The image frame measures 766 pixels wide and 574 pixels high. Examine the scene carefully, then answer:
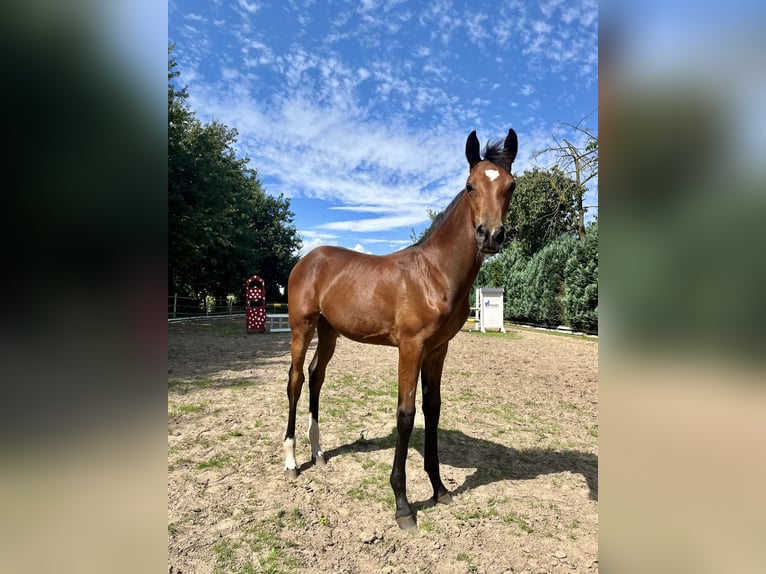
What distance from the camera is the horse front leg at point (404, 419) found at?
2.81 metres

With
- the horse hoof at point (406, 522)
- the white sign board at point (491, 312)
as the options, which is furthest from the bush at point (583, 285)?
the horse hoof at point (406, 522)

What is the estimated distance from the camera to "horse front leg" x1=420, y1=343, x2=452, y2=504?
10.2 ft

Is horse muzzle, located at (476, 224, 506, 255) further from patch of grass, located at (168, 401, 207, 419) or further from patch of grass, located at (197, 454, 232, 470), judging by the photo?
patch of grass, located at (168, 401, 207, 419)

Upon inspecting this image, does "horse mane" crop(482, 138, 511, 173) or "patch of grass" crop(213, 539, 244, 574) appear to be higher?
"horse mane" crop(482, 138, 511, 173)

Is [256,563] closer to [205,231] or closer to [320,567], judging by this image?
[320,567]

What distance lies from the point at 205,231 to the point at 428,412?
39.1ft

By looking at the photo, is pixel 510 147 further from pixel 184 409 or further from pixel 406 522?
pixel 184 409

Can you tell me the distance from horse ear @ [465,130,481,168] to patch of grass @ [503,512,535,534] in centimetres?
263

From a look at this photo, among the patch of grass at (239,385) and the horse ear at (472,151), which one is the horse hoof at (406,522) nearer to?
the horse ear at (472,151)

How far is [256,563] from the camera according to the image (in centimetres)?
229

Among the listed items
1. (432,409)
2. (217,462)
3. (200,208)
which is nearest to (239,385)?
(217,462)

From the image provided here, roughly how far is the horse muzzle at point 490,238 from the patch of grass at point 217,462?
311cm

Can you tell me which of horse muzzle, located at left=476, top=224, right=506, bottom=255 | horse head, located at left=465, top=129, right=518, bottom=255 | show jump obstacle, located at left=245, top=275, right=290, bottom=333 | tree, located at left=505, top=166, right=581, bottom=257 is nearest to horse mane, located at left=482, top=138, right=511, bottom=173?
horse head, located at left=465, top=129, right=518, bottom=255
